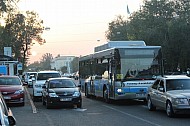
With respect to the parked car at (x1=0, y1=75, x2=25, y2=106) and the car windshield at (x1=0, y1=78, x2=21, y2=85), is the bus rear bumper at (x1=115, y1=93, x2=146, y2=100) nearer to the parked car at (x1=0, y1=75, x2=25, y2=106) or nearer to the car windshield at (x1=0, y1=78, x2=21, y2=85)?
the parked car at (x1=0, y1=75, x2=25, y2=106)

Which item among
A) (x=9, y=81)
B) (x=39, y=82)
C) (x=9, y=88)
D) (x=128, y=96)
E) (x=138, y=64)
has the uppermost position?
(x=138, y=64)

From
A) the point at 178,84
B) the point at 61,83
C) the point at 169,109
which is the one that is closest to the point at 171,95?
the point at 169,109

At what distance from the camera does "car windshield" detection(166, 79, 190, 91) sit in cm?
1527

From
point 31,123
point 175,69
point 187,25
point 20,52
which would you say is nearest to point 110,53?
point 31,123

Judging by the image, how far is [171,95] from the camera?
14.3 meters

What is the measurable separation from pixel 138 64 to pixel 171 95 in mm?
5588

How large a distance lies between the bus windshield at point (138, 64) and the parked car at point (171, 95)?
277 centimetres

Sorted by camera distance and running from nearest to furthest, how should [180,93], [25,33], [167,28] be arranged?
[180,93]
[167,28]
[25,33]

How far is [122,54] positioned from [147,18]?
162 ft

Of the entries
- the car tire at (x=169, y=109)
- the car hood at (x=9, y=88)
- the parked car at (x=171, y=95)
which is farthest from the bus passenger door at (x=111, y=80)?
the car tire at (x=169, y=109)

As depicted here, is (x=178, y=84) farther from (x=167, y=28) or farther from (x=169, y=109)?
(x=167, y=28)

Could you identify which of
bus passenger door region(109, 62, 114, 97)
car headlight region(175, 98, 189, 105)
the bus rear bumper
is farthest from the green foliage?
car headlight region(175, 98, 189, 105)

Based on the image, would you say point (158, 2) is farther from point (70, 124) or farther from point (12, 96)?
point (70, 124)

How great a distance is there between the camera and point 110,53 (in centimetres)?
2083
